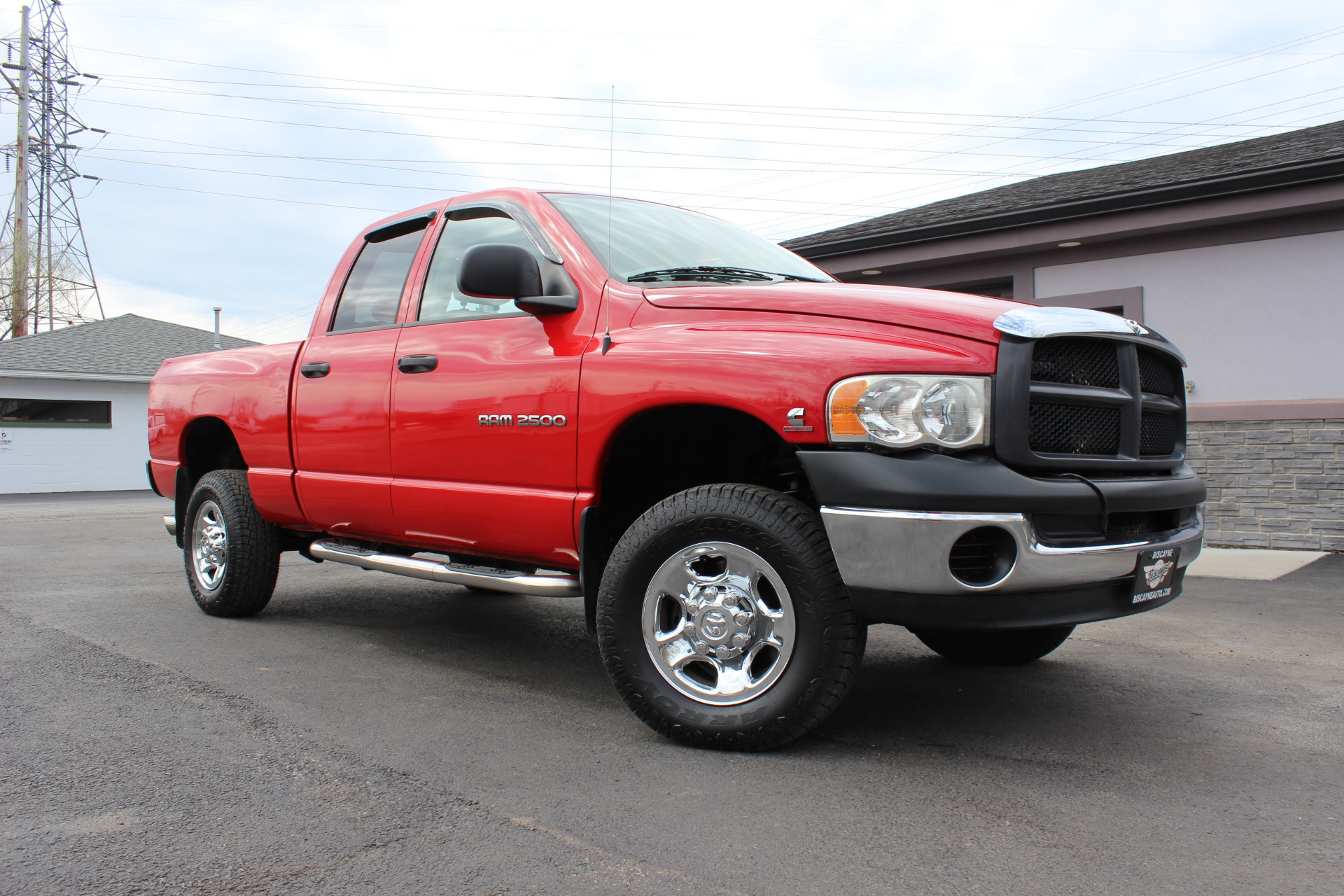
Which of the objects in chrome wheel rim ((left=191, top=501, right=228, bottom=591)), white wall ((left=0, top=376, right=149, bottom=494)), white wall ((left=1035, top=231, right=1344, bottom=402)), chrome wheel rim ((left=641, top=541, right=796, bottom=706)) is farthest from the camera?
white wall ((left=0, top=376, right=149, bottom=494))

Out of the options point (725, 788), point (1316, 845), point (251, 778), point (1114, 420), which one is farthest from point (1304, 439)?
point (251, 778)

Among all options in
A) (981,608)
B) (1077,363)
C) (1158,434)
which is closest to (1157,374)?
(1158,434)

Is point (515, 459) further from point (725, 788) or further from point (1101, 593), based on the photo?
point (1101, 593)

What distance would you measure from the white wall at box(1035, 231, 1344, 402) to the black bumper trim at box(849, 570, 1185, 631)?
7788 millimetres

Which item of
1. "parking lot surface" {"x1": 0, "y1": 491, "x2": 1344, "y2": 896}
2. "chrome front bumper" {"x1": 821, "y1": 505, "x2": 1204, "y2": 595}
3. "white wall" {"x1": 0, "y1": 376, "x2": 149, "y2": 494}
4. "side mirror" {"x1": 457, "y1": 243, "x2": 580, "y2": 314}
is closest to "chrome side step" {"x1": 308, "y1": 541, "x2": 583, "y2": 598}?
"parking lot surface" {"x1": 0, "y1": 491, "x2": 1344, "y2": 896}

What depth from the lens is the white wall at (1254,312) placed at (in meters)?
9.25

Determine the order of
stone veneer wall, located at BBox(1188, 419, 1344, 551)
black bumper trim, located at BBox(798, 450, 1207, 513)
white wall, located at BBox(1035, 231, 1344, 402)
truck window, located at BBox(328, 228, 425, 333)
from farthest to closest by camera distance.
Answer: white wall, located at BBox(1035, 231, 1344, 402)
stone veneer wall, located at BBox(1188, 419, 1344, 551)
truck window, located at BBox(328, 228, 425, 333)
black bumper trim, located at BBox(798, 450, 1207, 513)

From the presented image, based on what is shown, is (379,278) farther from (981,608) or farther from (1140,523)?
(1140,523)

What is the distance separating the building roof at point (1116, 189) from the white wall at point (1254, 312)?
2.09ft

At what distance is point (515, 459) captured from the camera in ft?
13.0

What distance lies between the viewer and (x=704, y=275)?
4027mm

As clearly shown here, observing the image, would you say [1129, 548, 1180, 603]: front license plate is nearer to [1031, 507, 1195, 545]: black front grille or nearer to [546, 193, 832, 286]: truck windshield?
[1031, 507, 1195, 545]: black front grille

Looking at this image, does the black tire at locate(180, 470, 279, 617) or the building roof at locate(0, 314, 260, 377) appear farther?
the building roof at locate(0, 314, 260, 377)

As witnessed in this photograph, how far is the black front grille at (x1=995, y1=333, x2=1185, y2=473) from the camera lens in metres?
2.97
